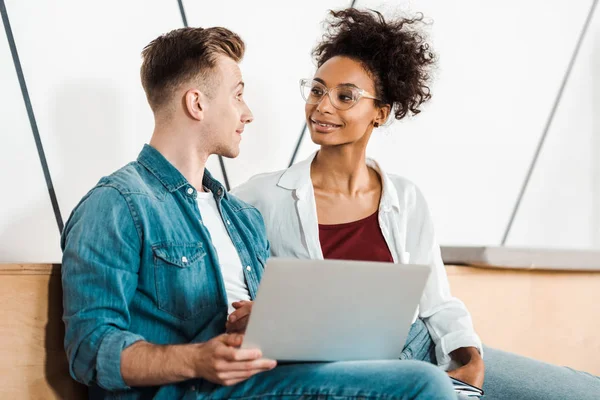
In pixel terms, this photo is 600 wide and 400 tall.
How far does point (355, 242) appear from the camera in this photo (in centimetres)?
209

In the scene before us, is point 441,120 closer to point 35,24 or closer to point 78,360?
point 35,24

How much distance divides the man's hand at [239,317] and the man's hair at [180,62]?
496 mm

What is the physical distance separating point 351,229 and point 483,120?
111 cm

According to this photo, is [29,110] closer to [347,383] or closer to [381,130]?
[347,383]

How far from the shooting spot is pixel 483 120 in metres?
3.01

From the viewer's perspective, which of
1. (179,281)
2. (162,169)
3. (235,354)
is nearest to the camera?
(235,354)

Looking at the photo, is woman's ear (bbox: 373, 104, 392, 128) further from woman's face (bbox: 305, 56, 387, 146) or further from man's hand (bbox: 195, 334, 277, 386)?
man's hand (bbox: 195, 334, 277, 386)

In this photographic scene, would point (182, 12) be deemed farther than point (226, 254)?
Yes

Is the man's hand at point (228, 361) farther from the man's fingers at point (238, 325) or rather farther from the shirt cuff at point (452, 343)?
the shirt cuff at point (452, 343)

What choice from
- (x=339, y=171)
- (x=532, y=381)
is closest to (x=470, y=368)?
(x=532, y=381)

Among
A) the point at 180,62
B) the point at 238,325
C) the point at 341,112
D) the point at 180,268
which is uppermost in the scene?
the point at 180,62

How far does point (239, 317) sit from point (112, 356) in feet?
0.84

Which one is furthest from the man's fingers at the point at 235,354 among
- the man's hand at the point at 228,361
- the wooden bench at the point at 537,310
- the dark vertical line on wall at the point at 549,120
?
the dark vertical line on wall at the point at 549,120

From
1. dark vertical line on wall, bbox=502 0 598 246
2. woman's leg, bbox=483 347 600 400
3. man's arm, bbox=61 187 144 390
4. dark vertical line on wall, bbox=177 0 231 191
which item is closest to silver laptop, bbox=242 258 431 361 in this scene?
man's arm, bbox=61 187 144 390
